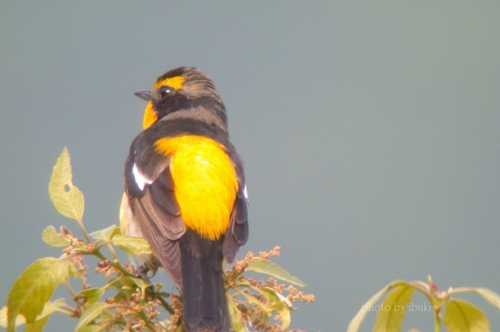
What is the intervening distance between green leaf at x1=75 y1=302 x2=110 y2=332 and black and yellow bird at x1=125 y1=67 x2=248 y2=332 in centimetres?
52

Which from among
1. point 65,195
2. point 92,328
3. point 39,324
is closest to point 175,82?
point 65,195

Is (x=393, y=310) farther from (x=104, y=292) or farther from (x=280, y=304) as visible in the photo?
(x=104, y=292)

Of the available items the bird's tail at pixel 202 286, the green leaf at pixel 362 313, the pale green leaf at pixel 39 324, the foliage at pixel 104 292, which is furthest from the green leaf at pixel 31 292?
the green leaf at pixel 362 313

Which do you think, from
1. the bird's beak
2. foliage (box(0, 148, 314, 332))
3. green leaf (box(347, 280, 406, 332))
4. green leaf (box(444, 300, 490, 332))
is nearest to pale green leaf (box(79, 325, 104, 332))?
foliage (box(0, 148, 314, 332))

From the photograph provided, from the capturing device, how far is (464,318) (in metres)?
1.73

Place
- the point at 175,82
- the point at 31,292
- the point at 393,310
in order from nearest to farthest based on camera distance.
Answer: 1. the point at 393,310
2. the point at 31,292
3. the point at 175,82

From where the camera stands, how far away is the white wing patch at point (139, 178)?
3.66 metres

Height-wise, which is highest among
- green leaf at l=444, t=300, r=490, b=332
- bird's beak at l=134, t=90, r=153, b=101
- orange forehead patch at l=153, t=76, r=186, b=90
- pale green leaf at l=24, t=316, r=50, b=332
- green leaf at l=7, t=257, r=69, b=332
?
orange forehead patch at l=153, t=76, r=186, b=90

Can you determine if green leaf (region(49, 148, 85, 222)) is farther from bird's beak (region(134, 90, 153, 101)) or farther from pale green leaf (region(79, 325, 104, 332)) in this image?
bird's beak (region(134, 90, 153, 101))

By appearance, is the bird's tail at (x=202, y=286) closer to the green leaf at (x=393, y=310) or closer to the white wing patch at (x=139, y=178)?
the white wing patch at (x=139, y=178)

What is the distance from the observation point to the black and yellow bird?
2.88m

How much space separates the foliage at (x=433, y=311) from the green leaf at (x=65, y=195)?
3.42 feet

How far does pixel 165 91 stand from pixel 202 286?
2340 millimetres

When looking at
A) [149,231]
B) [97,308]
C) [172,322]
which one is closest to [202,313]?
[172,322]
